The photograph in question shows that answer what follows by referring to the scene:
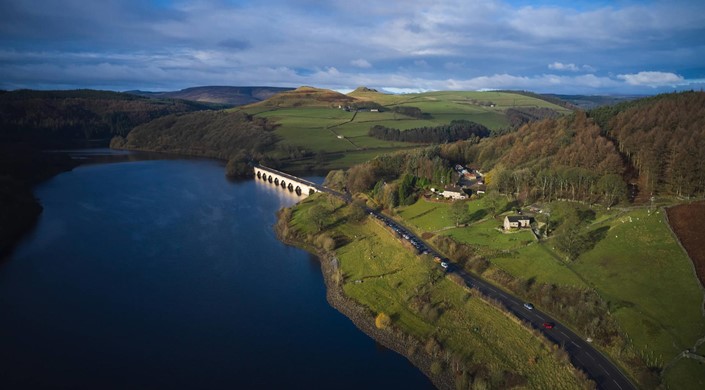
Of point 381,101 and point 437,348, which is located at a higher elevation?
point 381,101

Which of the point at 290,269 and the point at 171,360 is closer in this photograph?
the point at 171,360

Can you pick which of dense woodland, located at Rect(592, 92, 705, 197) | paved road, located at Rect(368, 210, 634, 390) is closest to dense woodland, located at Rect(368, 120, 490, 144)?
dense woodland, located at Rect(592, 92, 705, 197)

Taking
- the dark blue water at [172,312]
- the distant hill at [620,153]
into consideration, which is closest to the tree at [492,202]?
the distant hill at [620,153]

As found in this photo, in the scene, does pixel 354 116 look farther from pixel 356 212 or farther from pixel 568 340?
pixel 568 340

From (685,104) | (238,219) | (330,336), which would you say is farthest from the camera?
(238,219)

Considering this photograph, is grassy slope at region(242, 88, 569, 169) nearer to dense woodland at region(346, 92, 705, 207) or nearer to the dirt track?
dense woodland at region(346, 92, 705, 207)

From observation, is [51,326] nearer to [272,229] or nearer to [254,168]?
[272,229]

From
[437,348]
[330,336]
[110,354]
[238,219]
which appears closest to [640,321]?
[437,348]

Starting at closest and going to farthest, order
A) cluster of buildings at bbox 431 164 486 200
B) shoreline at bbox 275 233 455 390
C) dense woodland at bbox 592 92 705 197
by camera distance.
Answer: shoreline at bbox 275 233 455 390
dense woodland at bbox 592 92 705 197
cluster of buildings at bbox 431 164 486 200

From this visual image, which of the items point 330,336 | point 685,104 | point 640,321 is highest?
point 685,104
